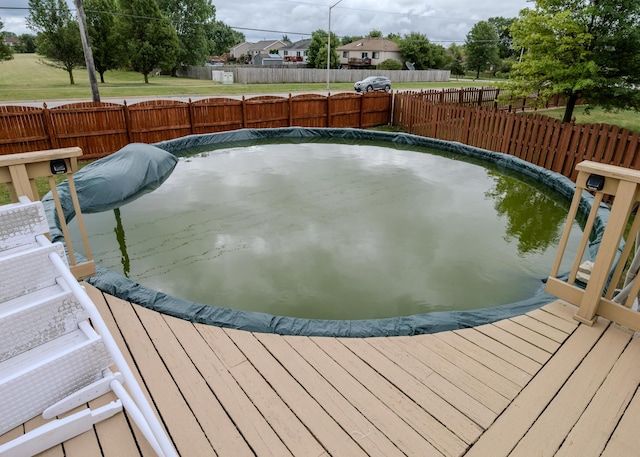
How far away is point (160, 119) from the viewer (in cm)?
1014

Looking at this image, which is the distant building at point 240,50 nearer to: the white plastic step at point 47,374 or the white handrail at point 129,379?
the white handrail at point 129,379

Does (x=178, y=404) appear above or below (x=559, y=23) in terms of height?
below

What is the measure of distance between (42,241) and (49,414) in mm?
990

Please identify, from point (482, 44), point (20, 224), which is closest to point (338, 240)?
point (20, 224)

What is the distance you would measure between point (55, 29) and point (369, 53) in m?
39.0

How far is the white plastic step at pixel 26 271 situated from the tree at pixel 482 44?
51421mm

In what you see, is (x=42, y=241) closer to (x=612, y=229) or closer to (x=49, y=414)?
(x=49, y=414)

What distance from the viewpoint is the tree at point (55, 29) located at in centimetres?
2298

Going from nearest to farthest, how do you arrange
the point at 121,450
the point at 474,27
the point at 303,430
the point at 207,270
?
the point at 121,450 → the point at 303,430 → the point at 207,270 → the point at 474,27

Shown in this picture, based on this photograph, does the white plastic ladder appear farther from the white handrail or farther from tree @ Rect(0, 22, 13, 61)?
tree @ Rect(0, 22, 13, 61)

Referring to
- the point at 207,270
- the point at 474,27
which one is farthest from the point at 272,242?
the point at 474,27

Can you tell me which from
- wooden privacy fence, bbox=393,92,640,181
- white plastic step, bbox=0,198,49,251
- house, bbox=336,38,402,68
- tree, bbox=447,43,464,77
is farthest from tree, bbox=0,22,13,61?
tree, bbox=447,43,464,77

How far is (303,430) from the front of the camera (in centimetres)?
207

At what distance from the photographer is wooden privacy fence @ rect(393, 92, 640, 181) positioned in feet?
22.3
